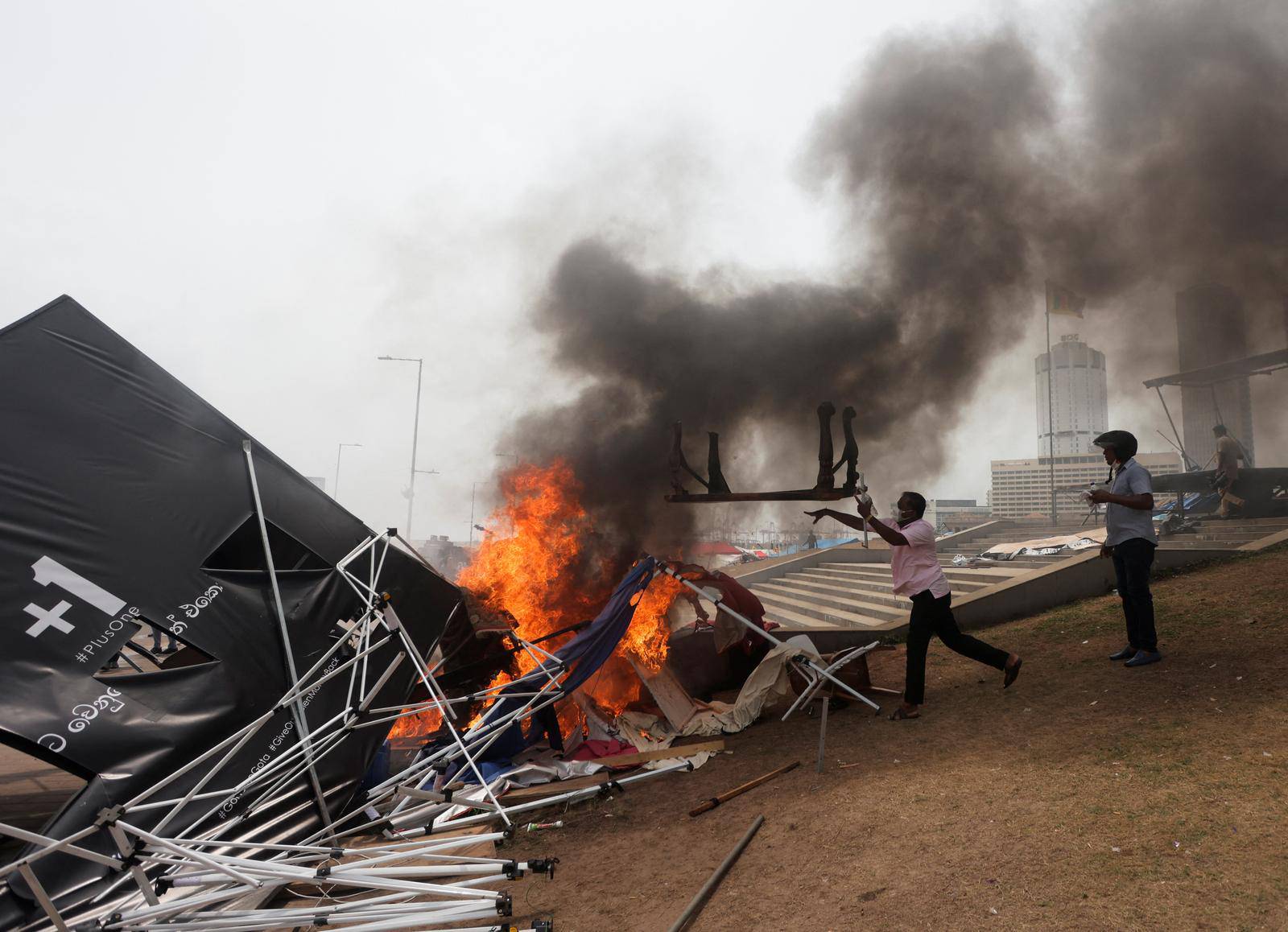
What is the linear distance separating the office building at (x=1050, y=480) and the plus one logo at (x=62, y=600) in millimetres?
7321

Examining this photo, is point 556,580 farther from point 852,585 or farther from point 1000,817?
point 852,585

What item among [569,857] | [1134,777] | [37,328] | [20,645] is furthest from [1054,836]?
[37,328]

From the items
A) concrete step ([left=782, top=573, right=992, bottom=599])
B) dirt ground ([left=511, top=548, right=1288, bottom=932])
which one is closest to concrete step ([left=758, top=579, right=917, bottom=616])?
concrete step ([left=782, top=573, right=992, bottom=599])

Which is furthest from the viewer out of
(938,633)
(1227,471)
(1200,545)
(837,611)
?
(1227,471)

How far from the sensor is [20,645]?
3242mm

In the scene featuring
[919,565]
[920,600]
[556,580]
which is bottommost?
[556,580]

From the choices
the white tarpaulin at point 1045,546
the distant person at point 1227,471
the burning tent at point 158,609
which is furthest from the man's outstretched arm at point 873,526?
the distant person at point 1227,471

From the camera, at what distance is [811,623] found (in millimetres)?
10805

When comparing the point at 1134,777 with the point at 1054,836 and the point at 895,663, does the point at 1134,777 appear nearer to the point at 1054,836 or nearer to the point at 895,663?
the point at 1054,836

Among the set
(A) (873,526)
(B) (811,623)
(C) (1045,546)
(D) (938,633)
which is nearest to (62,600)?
(A) (873,526)

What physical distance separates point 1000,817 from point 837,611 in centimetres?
758

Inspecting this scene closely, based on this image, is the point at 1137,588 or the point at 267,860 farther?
the point at 1137,588

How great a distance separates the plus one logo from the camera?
337 cm

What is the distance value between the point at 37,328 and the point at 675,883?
4686 millimetres
